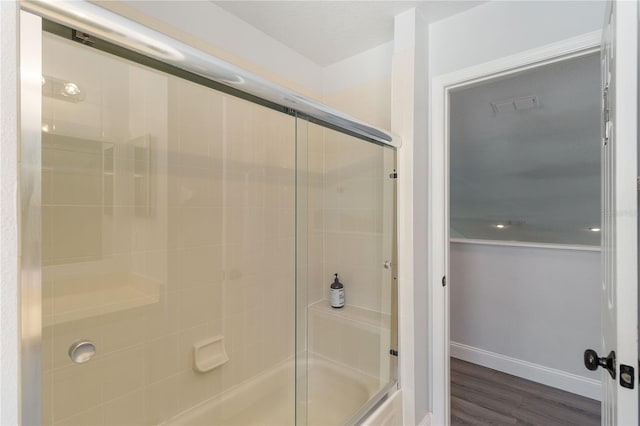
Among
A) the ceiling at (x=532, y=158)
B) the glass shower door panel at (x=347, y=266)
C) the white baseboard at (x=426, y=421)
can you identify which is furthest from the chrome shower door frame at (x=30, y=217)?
the ceiling at (x=532, y=158)

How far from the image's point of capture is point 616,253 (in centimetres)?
79

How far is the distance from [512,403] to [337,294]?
141 cm

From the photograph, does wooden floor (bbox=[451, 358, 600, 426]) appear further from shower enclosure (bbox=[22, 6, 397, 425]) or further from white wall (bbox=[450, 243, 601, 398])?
shower enclosure (bbox=[22, 6, 397, 425])

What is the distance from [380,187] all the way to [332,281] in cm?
74

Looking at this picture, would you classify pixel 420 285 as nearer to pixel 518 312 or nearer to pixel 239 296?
pixel 239 296

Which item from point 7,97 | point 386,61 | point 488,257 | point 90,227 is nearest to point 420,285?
point 488,257

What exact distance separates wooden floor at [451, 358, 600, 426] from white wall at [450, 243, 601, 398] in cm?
13

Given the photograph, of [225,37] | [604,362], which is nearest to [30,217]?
[604,362]

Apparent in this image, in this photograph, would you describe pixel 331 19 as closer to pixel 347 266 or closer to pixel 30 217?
pixel 347 266

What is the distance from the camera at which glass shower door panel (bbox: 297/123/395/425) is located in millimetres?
1706

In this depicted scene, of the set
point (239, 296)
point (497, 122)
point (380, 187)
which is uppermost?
point (497, 122)

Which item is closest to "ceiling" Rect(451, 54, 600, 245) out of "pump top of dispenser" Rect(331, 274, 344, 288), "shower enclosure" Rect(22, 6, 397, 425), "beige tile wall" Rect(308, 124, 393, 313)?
"beige tile wall" Rect(308, 124, 393, 313)

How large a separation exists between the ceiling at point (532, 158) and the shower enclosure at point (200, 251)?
126 centimetres

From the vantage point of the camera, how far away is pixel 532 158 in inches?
104
